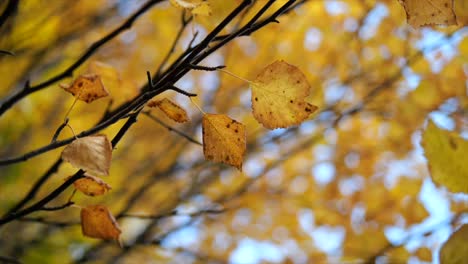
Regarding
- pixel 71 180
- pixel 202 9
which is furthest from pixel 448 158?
pixel 71 180

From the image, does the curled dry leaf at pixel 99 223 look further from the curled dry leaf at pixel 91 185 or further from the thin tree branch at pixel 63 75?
the thin tree branch at pixel 63 75

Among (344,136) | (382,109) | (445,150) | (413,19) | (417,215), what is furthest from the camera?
(344,136)

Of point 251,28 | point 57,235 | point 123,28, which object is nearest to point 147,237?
point 57,235

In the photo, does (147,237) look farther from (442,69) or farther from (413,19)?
(413,19)

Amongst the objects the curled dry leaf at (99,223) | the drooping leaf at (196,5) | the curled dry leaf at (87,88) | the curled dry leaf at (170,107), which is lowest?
the curled dry leaf at (99,223)

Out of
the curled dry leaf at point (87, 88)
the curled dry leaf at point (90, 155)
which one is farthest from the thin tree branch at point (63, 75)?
the curled dry leaf at point (90, 155)

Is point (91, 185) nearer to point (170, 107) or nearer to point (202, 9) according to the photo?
point (170, 107)

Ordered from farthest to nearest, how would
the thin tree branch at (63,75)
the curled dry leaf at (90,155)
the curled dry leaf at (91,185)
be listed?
the thin tree branch at (63,75)
the curled dry leaf at (91,185)
the curled dry leaf at (90,155)
